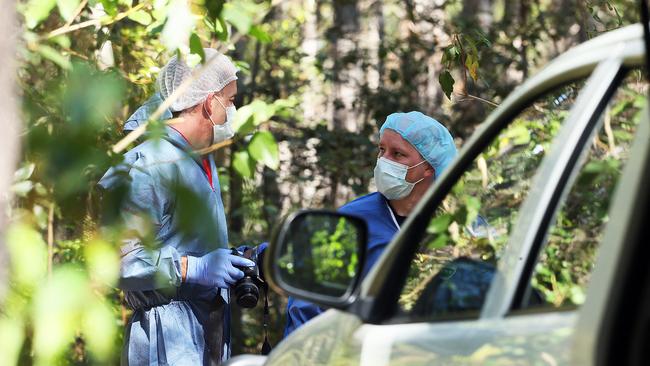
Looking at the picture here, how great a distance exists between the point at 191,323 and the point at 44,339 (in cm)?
339

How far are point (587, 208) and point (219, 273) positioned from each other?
2.77 metres

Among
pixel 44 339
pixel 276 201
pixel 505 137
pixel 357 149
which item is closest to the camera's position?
pixel 44 339

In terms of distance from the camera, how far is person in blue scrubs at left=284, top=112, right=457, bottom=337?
4848 mm

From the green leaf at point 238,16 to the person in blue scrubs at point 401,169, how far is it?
1956 mm

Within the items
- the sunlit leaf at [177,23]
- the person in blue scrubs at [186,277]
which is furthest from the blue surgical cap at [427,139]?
the sunlit leaf at [177,23]

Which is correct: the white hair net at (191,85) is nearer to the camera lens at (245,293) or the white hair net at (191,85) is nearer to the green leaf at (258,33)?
the camera lens at (245,293)

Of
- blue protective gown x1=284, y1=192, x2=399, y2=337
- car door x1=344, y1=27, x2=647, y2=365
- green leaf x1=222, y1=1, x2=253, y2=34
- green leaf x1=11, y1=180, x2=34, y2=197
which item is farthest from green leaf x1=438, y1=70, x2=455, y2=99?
green leaf x1=11, y1=180, x2=34, y2=197

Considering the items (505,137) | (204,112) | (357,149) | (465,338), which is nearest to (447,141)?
(204,112)

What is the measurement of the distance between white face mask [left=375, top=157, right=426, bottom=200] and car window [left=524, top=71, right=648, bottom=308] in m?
2.54

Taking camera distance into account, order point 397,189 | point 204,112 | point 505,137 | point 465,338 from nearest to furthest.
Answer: point 465,338, point 505,137, point 397,189, point 204,112

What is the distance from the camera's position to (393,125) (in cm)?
514

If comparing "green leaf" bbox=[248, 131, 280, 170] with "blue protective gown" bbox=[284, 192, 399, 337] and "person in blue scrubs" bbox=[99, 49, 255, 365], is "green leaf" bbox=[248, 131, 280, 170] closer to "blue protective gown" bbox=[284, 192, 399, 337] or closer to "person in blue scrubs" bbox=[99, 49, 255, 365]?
"person in blue scrubs" bbox=[99, 49, 255, 365]

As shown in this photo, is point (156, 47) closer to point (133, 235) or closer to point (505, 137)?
point (505, 137)

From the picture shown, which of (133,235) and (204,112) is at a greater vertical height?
(133,235)
